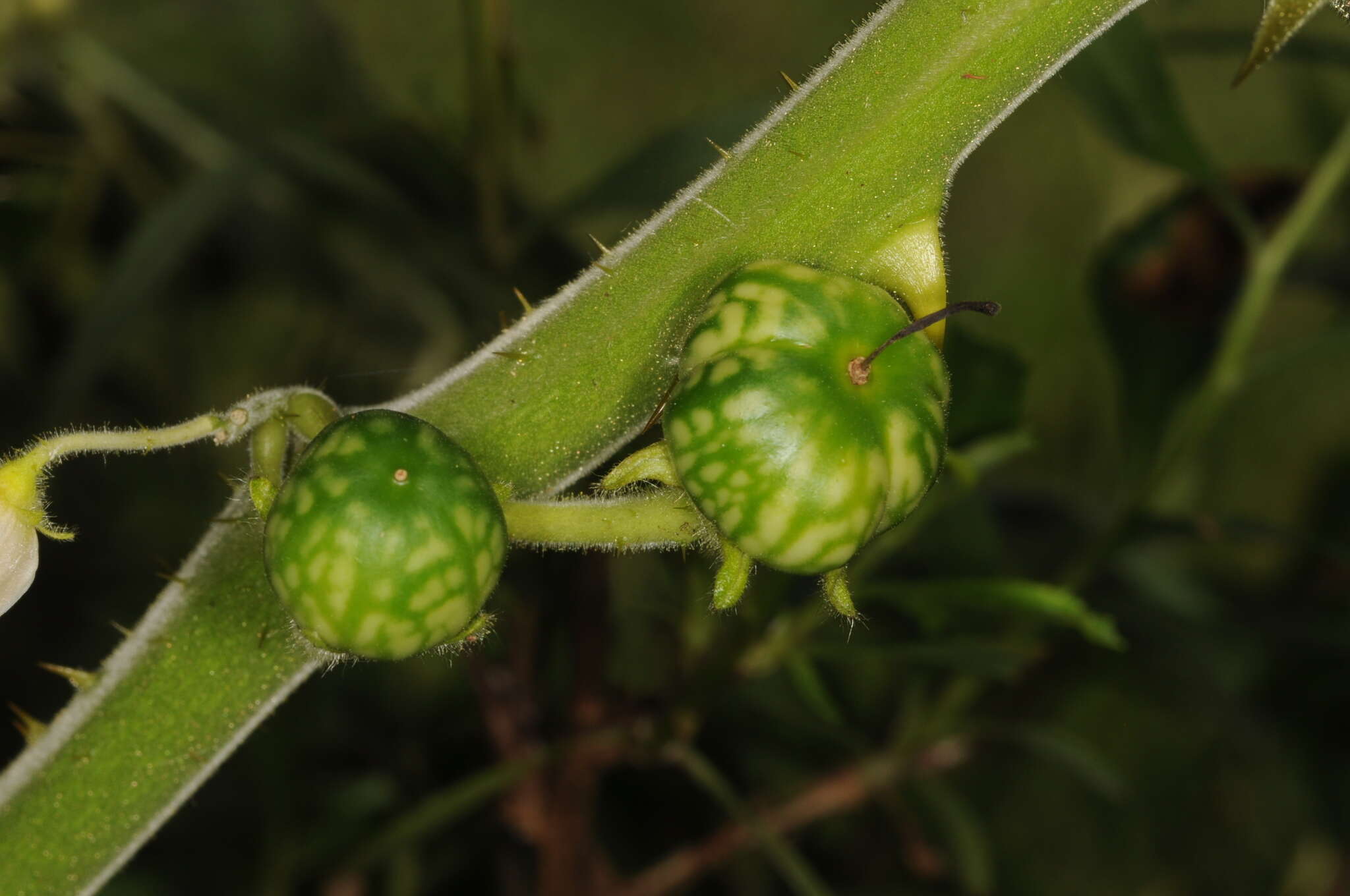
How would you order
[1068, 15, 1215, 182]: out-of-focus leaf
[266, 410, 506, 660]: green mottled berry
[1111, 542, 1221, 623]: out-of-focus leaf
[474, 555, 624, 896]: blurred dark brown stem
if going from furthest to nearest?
[1111, 542, 1221, 623]: out-of-focus leaf < [474, 555, 624, 896]: blurred dark brown stem < [1068, 15, 1215, 182]: out-of-focus leaf < [266, 410, 506, 660]: green mottled berry

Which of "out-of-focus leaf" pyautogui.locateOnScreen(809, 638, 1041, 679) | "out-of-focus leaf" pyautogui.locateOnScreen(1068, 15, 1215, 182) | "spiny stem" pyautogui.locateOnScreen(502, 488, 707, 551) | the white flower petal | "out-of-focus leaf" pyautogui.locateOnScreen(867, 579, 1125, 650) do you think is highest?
the white flower petal

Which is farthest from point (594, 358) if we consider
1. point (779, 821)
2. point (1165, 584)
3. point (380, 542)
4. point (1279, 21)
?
point (1165, 584)

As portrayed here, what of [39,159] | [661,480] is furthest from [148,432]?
[39,159]

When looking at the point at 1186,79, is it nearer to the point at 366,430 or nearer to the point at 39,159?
the point at 39,159

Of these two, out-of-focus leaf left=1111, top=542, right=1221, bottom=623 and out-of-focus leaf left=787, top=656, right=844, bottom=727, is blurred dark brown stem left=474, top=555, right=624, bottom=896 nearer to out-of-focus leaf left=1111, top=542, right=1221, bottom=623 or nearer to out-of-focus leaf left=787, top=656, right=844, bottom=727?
out-of-focus leaf left=787, top=656, right=844, bottom=727

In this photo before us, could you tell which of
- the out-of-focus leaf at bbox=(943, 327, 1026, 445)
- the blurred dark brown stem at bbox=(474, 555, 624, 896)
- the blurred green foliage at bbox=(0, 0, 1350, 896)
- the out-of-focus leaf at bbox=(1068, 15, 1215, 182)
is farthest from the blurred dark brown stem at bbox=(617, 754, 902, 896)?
the out-of-focus leaf at bbox=(1068, 15, 1215, 182)

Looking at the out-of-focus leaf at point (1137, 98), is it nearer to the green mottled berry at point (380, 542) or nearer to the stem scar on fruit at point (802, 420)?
the stem scar on fruit at point (802, 420)

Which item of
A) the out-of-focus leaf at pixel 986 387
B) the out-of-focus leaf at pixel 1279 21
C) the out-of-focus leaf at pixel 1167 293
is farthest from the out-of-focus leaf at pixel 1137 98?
the out-of-focus leaf at pixel 1279 21
